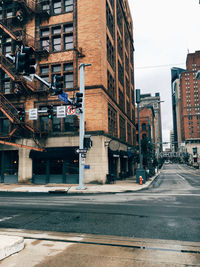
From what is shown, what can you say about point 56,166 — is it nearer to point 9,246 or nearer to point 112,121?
point 112,121

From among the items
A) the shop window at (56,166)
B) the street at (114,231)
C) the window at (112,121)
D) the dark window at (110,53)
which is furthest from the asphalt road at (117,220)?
the dark window at (110,53)

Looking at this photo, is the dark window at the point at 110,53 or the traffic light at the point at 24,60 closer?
the traffic light at the point at 24,60

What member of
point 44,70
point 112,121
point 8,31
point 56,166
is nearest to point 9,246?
point 56,166

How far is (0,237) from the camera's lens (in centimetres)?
552

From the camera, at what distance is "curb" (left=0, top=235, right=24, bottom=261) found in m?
4.72

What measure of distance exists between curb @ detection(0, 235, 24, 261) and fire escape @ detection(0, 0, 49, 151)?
18.4 metres

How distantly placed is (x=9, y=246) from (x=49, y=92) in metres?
21.5

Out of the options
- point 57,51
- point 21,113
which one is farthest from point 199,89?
point 21,113

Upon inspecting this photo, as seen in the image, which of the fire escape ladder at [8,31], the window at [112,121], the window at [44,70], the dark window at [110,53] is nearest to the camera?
the fire escape ladder at [8,31]

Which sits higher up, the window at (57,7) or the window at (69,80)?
the window at (57,7)

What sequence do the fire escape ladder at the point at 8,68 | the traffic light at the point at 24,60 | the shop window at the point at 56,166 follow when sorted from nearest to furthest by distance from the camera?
the traffic light at the point at 24,60
the fire escape ladder at the point at 8,68
the shop window at the point at 56,166

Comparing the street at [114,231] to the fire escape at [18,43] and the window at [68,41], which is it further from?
the window at [68,41]

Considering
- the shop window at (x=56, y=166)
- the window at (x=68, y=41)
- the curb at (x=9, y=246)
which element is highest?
the window at (x=68, y=41)

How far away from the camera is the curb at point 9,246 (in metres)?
4.72
